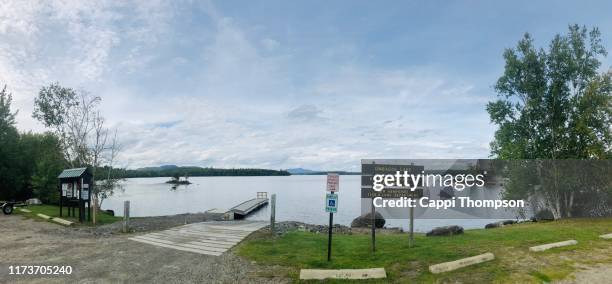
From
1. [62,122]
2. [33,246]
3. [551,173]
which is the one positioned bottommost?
[33,246]

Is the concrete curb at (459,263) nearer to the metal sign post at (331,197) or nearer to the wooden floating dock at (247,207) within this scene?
the metal sign post at (331,197)

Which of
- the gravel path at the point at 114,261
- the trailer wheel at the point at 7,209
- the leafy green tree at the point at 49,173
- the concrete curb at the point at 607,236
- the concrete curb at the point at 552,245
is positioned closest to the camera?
the gravel path at the point at 114,261

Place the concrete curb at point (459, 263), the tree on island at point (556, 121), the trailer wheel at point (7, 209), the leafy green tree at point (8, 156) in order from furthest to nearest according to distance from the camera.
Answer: the leafy green tree at point (8, 156), the trailer wheel at point (7, 209), the tree on island at point (556, 121), the concrete curb at point (459, 263)

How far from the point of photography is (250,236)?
13.8m

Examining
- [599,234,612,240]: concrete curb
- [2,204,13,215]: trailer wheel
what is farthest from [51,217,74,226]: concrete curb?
[599,234,612,240]: concrete curb

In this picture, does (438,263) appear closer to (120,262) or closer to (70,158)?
(120,262)

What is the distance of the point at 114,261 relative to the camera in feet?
33.6

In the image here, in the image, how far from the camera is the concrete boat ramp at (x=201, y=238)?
39.5 feet

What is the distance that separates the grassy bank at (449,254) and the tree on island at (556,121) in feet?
20.5

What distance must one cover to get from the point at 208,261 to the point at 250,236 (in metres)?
3.75

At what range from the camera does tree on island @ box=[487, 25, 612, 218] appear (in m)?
18.0

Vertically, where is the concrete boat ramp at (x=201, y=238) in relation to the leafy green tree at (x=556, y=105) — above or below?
below

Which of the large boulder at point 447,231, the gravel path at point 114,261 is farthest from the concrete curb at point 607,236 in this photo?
the gravel path at point 114,261

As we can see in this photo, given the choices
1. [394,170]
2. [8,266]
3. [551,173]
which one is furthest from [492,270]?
[551,173]
